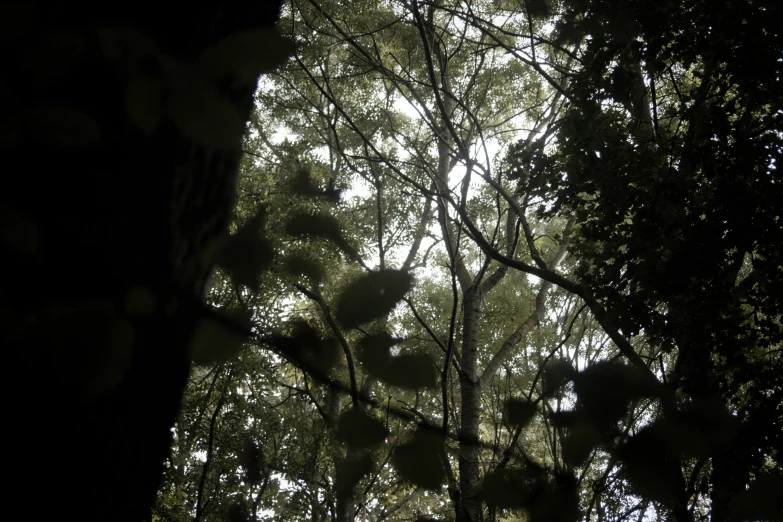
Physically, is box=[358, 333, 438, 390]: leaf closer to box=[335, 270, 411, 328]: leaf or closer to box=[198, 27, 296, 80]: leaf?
box=[335, 270, 411, 328]: leaf

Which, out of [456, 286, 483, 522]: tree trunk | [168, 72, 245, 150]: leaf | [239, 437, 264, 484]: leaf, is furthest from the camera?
[456, 286, 483, 522]: tree trunk

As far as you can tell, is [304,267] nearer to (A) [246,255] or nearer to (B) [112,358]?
(A) [246,255]

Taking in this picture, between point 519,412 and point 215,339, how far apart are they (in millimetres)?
431

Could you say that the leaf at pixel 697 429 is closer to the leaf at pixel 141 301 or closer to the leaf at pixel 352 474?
the leaf at pixel 352 474

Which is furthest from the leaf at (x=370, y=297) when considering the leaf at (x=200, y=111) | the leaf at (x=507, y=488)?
the leaf at (x=507, y=488)

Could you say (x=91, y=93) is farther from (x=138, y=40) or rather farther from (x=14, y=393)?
(x=14, y=393)

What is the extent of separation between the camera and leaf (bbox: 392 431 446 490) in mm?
557

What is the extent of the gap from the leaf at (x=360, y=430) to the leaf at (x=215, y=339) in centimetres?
18

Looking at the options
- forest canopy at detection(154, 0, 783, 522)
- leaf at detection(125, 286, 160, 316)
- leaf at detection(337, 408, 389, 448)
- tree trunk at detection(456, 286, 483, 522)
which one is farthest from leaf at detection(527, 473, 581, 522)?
tree trunk at detection(456, 286, 483, 522)

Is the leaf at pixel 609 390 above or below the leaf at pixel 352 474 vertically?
above

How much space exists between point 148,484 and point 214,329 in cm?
17

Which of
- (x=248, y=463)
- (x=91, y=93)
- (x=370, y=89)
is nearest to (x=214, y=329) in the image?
(x=91, y=93)

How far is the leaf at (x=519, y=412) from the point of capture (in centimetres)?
71

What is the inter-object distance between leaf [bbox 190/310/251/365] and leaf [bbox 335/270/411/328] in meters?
0.09
